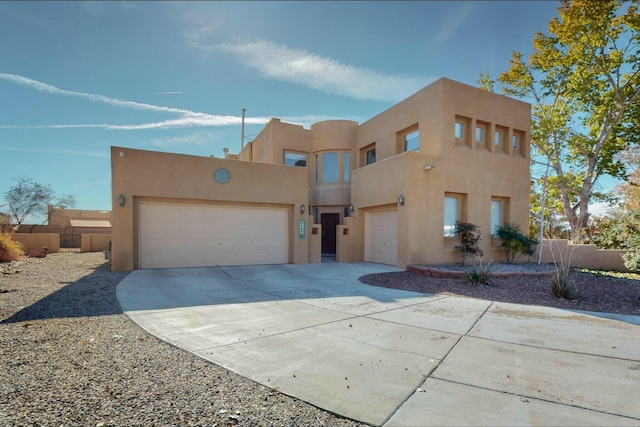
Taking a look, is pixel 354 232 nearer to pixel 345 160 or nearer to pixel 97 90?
pixel 345 160

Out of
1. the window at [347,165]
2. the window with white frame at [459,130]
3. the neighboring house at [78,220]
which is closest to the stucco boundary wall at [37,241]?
the neighboring house at [78,220]

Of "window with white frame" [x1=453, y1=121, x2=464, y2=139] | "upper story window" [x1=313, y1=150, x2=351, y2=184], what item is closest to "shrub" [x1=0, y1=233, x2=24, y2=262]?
"upper story window" [x1=313, y1=150, x2=351, y2=184]

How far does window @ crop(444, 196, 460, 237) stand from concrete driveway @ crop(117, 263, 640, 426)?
220 inches

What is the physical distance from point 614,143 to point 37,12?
2533 cm

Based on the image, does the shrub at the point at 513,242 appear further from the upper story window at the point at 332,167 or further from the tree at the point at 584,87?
the upper story window at the point at 332,167

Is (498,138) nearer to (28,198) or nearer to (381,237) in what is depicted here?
(381,237)

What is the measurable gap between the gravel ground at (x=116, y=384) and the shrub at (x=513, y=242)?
12.3m

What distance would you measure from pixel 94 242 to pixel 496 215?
22.2 meters

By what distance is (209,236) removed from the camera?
39.4 feet

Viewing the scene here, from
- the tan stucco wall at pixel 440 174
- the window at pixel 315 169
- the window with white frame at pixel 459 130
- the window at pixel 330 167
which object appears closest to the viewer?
the tan stucco wall at pixel 440 174

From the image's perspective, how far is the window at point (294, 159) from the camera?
16844 millimetres

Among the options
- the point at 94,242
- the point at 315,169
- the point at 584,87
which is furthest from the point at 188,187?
the point at 584,87

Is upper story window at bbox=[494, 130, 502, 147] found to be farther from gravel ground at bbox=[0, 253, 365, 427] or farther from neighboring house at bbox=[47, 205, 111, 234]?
neighboring house at bbox=[47, 205, 111, 234]

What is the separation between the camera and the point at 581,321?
545cm
